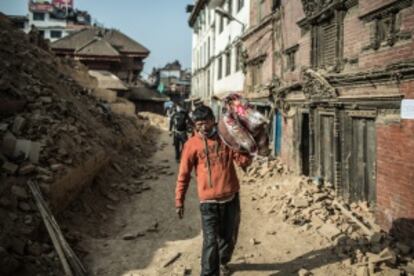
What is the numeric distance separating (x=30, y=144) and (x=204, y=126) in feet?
13.1

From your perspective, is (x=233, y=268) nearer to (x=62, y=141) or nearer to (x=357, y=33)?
(x=62, y=141)

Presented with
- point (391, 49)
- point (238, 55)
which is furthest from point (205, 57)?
point (391, 49)

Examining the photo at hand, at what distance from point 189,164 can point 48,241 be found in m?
2.57

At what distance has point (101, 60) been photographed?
3538cm

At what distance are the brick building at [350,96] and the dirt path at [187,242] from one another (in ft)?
5.01

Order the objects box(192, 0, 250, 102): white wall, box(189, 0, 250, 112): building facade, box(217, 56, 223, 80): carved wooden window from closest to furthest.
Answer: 1. box(189, 0, 250, 112): building facade
2. box(192, 0, 250, 102): white wall
3. box(217, 56, 223, 80): carved wooden window

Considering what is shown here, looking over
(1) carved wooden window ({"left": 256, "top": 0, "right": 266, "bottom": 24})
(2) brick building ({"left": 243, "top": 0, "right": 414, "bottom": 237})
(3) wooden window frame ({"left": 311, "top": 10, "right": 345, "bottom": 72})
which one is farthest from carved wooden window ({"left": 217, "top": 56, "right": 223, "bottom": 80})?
(3) wooden window frame ({"left": 311, "top": 10, "right": 345, "bottom": 72})

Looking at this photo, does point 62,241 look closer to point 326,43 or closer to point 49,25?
point 326,43

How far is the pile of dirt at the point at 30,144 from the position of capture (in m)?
5.61

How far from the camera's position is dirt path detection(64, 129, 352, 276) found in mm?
5875

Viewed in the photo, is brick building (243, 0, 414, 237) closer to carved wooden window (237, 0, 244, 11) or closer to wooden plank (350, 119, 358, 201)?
wooden plank (350, 119, 358, 201)

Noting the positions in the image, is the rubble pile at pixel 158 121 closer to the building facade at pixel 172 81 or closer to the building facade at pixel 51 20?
the building facade at pixel 172 81

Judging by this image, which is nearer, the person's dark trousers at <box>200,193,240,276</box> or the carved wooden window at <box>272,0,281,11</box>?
the person's dark trousers at <box>200,193,240,276</box>

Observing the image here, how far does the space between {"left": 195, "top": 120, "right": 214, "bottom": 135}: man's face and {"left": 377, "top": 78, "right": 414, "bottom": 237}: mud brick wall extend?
353 cm
